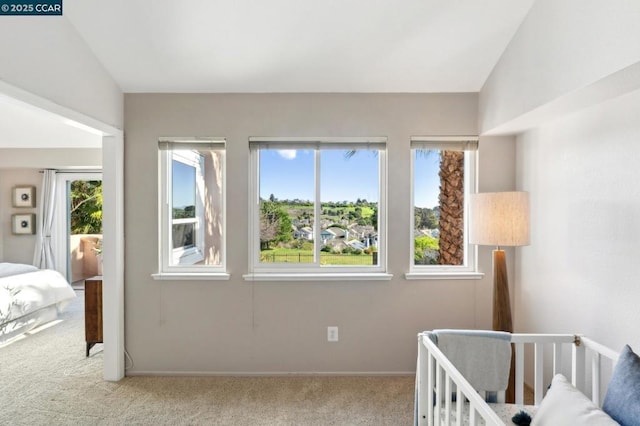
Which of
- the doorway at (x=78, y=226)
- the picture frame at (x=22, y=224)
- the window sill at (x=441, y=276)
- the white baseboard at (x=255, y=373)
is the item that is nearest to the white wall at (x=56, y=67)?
the white baseboard at (x=255, y=373)

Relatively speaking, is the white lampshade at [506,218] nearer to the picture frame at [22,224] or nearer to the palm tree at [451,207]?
the palm tree at [451,207]

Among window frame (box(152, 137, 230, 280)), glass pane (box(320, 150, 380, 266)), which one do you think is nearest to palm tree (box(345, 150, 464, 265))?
glass pane (box(320, 150, 380, 266))

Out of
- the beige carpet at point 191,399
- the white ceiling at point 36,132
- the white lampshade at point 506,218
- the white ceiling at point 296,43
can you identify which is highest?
the white ceiling at point 296,43

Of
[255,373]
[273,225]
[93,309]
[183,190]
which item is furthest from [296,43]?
[93,309]

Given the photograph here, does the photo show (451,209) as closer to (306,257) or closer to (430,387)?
(306,257)

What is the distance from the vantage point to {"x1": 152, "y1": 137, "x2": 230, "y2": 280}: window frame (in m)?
2.98

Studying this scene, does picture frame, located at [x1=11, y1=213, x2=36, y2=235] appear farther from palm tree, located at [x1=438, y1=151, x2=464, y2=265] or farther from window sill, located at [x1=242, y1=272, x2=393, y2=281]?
palm tree, located at [x1=438, y1=151, x2=464, y2=265]

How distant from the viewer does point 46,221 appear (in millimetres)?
5945

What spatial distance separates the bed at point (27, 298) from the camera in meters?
Result: 3.75

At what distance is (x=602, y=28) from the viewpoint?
1.62 meters

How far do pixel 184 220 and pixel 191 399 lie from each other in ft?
4.53

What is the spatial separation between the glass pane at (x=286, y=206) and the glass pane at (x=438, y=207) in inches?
35.1

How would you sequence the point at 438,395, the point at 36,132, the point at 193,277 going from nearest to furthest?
the point at 438,395 → the point at 193,277 → the point at 36,132

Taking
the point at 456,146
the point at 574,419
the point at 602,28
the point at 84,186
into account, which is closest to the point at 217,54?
the point at 456,146
